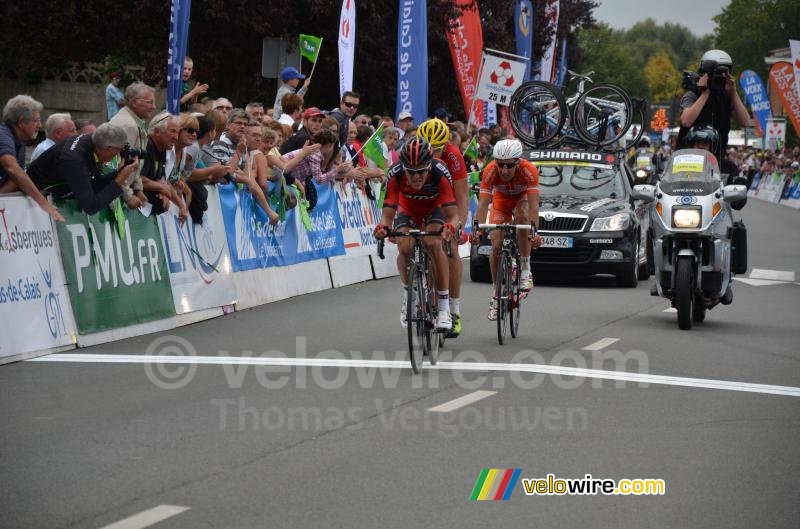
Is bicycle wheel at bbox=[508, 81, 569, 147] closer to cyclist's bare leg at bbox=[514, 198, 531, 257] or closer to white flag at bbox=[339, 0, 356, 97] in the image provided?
white flag at bbox=[339, 0, 356, 97]

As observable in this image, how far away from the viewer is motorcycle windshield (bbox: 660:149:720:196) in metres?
13.8

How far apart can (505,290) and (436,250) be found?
1.36 m

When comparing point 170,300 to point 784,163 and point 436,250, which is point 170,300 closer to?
point 436,250

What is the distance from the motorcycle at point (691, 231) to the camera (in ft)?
44.4

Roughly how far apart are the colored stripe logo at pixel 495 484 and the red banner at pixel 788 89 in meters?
47.1

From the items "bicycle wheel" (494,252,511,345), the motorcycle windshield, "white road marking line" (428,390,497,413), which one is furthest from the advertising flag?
"white road marking line" (428,390,497,413)

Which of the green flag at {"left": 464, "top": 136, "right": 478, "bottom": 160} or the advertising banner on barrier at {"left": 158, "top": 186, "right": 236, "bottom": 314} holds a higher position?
the green flag at {"left": 464, "top": 136, "right": 478, "bottom": 160}

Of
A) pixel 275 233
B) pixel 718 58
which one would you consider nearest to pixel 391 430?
pixel 718 58

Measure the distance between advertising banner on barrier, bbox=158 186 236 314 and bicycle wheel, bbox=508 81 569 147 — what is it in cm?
814

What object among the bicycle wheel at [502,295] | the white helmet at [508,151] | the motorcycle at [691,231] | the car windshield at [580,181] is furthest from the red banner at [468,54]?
the bicycle wheel at [502,295]

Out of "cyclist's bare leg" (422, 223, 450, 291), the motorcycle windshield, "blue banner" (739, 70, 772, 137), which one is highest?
"blue banner" (739, 70, 772, 137)

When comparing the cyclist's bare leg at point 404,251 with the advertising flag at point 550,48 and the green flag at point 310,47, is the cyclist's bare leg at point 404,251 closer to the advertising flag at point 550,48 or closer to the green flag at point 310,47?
the green flag at point 310,47

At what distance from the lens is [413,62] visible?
80.5ft

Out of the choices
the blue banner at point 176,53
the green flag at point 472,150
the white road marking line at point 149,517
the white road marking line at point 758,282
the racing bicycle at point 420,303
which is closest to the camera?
the white road marking line at point 149,517
